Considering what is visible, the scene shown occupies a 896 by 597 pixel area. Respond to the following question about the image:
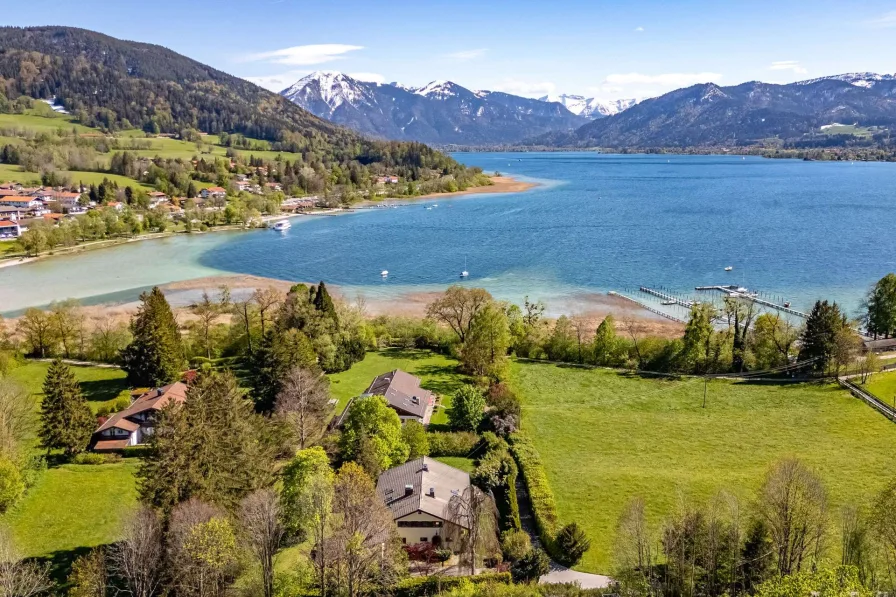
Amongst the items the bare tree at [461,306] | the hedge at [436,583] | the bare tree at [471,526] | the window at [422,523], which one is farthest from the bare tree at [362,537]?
the bare tree at [461,306]

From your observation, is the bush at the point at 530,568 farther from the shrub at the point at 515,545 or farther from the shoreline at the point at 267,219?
the shoreline at the point at 267,219

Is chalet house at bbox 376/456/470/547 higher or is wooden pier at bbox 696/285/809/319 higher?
wooden pier at bbox 696/285/809/319

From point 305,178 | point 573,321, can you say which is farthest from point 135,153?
point 573,321

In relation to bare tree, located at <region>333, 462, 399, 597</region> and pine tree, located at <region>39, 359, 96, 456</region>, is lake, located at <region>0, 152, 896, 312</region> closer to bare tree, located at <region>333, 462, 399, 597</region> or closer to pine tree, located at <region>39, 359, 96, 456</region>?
pine tree, located at <region>39, 359, 96, 456</region>

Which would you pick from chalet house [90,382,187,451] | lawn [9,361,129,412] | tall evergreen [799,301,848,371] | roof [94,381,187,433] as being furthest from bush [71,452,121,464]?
tall evergreen [799,301,848,371]

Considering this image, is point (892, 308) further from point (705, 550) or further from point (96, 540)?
point (96, 540)

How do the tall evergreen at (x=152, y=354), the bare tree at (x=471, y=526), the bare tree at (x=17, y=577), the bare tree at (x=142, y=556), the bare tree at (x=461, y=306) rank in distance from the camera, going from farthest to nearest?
the bare tree at (x=461, y=306), the tall evergreen at (x=152, y=354), the bare tree at (x=471, y=526), the bare tree at (x=142, y=556), the bare tree at (x=17, y=577)
